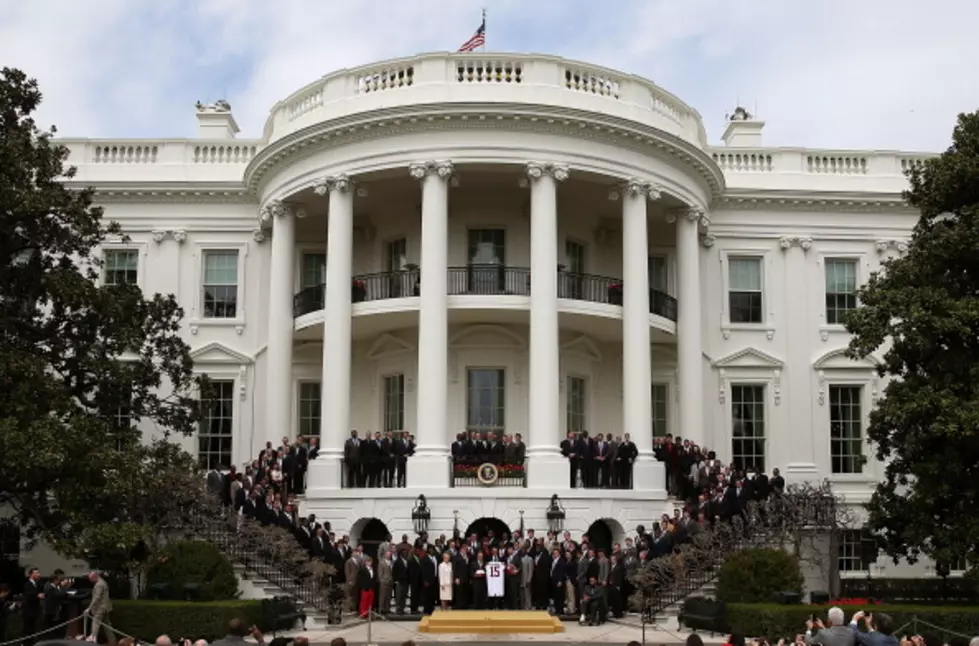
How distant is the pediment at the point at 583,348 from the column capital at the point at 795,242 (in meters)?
6.58

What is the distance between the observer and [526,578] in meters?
23.6

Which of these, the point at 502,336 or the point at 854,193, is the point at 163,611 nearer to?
the point at 502,336

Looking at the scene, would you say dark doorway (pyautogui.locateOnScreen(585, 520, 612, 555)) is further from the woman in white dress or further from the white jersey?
the woman in white dress

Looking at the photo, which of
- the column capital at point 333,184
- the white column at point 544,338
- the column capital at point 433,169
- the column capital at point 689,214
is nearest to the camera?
the white column at point 544,338

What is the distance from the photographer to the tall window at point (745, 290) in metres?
34.8

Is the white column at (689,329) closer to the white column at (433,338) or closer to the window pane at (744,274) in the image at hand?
the window pane at (744,274)

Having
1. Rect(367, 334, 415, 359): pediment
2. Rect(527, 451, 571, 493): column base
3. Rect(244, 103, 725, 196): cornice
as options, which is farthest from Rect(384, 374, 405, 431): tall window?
Rect(244, 103, 725, 196): cornice

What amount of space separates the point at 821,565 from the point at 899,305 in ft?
18.4

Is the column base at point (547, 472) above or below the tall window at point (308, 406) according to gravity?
below

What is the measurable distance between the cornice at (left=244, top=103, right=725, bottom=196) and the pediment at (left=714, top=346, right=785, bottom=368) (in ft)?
21.4

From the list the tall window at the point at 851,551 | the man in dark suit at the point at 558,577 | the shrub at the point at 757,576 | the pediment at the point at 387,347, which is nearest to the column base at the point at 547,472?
the man in dark suit at the point at 558,577

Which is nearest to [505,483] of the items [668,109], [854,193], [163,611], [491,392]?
[491,392]

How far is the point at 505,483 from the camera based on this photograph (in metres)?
26.9

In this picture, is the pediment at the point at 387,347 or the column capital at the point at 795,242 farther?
the column capital at the point at 795,242
